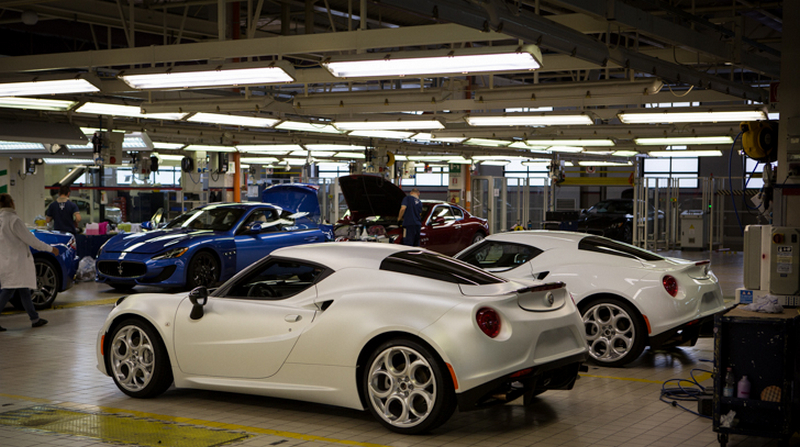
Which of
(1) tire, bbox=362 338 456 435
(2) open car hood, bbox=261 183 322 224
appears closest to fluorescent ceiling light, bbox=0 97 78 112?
(2) open car hood, bbox=261 183 322 224

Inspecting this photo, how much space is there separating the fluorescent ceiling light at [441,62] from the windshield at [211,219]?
555cm

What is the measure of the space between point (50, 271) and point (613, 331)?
7.74 metres

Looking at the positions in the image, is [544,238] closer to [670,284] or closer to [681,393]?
[670,284]

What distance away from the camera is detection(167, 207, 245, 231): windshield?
13141mm

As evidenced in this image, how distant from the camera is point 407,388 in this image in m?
4.92

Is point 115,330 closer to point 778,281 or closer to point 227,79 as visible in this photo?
point 227,79

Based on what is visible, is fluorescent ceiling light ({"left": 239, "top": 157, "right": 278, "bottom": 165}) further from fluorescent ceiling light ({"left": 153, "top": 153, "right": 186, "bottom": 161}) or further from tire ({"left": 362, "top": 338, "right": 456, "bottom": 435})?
tire ({"left": 362, "top": 338, "right": 456, "bottom": 435})

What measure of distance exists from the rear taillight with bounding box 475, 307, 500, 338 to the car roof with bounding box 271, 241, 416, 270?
A: 90 centimetres

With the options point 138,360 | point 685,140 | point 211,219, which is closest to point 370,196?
point 211,219

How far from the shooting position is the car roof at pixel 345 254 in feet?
18.0

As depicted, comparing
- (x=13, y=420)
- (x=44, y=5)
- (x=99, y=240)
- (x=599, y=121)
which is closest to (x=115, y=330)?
(x=13, y=420)

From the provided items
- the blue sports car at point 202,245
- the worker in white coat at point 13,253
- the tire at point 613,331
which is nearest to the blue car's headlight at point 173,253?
the blue sports car at point 202,245

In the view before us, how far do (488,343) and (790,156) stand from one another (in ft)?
13.6

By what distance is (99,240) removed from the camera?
1585 cm
